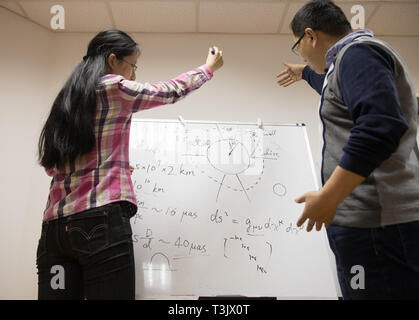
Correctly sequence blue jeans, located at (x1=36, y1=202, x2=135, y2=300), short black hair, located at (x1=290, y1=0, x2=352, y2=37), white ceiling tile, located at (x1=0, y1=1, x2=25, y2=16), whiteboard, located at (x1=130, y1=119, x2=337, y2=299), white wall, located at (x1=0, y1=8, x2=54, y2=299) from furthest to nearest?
white ceiling tile, located at (x1=0, y1=1, x2=25, y2=16)
white wall, located at (x1=0, y1=8, x2=54, y2=299)
whiteboard, located at (x1=130, y1=119, x2=337, y2=299)
short black hair, located at (x1=290, y1=0, x2=352, y2=37)
blue jeans, located at (x1=36, y1=202, x2=135, y2=300)

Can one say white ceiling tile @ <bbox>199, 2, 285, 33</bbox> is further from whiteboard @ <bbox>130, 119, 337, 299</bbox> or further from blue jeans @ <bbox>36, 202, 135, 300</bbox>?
blue jeans @ <bbox>36, 202, 135, 300</bbox>

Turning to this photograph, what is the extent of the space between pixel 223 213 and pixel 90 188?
71 centimetres


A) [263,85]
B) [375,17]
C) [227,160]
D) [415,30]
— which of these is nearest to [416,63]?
[415,30]

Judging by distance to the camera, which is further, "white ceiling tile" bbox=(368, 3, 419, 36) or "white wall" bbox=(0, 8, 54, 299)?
"white ceiling tile" bbox=(368, 3, 419, 36)

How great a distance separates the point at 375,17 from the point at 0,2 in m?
2.51

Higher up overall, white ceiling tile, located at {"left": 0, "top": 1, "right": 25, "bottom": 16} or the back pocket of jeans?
white ceiling tile, located at {"left": 0, "top": 1, "right": 25, "bottom": 16}

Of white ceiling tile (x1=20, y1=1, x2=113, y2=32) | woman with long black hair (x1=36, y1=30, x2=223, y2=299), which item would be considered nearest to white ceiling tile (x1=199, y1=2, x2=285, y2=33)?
white ceiling tile (x1=20, y1=1, x2=113, y2=32)

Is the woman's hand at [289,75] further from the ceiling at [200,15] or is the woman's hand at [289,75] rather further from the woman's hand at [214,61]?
the ceiling at [200,15]

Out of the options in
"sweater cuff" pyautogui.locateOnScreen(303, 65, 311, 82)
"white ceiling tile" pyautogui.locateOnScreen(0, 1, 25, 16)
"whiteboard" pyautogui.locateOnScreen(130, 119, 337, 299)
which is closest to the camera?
"whiteboard" pyautogui.locateOnScreen(130, 119, 337, 299)

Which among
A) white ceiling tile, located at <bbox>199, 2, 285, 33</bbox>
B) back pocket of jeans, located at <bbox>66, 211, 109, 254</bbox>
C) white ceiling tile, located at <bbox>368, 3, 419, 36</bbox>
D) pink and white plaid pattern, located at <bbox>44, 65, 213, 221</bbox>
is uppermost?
white ceiling tile, located at <bbox>199, 2, 285, 33</bbox>

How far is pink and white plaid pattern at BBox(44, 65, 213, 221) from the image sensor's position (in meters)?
Result: 0.89

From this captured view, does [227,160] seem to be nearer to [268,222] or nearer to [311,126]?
[268,222]

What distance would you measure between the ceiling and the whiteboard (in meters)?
0.89

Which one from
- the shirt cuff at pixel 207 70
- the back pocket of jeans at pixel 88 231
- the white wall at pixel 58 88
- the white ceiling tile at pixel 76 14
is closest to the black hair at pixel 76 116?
the back pocket of jeans at pixel 88 231
